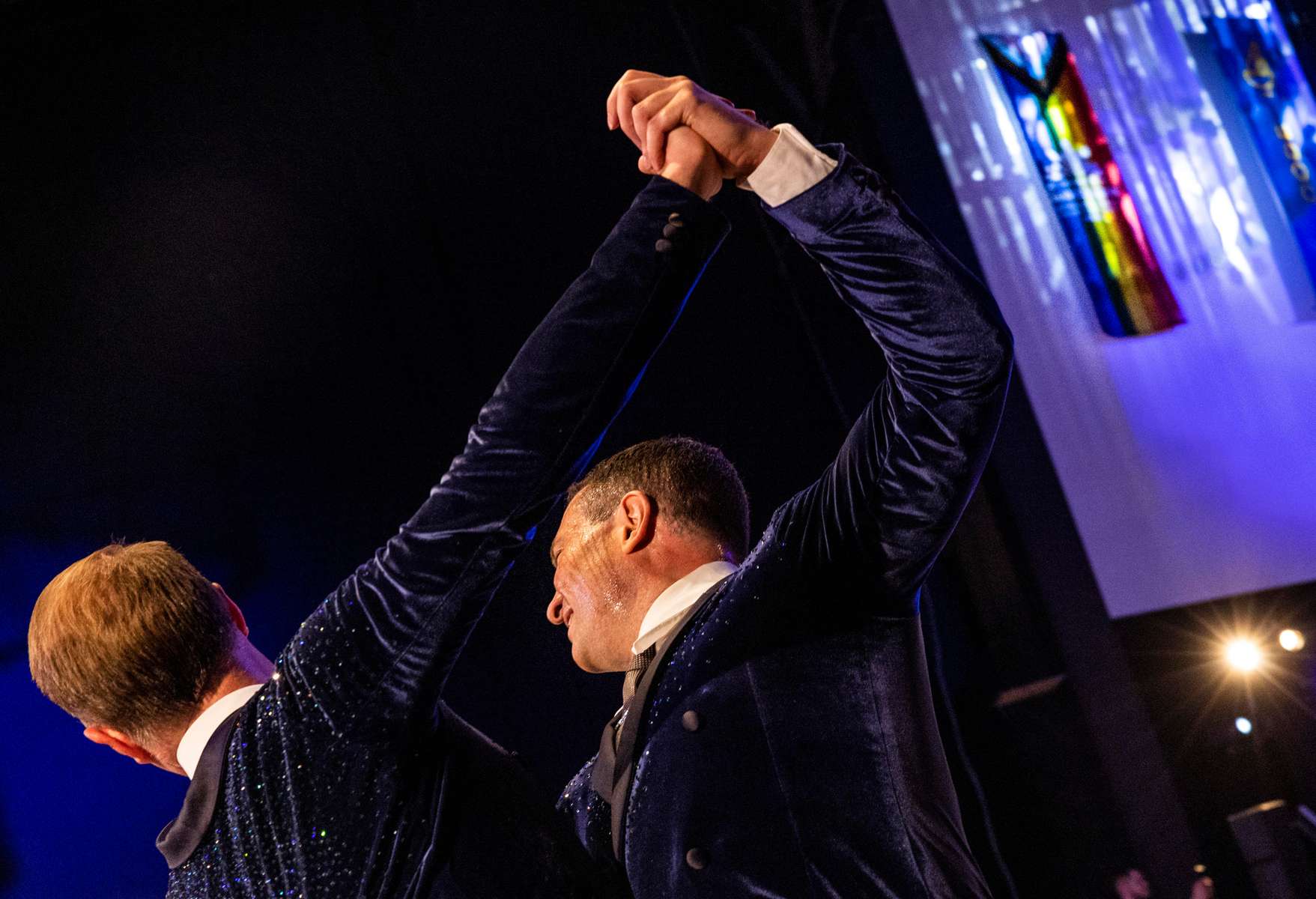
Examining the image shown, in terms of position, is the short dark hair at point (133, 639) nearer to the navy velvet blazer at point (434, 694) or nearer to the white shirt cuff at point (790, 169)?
the navy velvet blazer at point (434, 694)

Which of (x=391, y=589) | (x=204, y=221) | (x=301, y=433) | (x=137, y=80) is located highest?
(x=137, y=80)

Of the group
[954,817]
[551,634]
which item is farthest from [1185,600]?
[954,817]

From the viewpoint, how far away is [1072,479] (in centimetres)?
338

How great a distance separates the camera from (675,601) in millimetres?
1464

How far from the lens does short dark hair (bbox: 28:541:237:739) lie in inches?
45.3

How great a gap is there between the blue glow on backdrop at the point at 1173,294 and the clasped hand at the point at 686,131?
8.55 ft

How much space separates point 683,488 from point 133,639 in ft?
2.49

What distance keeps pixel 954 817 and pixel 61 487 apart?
2383 millimetres

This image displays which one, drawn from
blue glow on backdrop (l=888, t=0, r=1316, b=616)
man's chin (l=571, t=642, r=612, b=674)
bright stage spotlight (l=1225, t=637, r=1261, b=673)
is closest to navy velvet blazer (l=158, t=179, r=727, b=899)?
man's chin (l=571, t=642, r=612, b=674)

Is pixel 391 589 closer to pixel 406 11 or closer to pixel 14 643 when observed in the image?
pixel 14 643

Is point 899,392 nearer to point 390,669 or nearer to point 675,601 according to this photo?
point 675,601

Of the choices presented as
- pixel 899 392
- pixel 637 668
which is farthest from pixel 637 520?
pixel 899 392

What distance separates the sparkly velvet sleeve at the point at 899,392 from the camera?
111 centimetres

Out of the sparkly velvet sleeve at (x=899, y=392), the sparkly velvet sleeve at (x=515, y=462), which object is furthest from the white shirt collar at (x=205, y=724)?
the sparkly velvet sleeve at (x=899, y=392)
